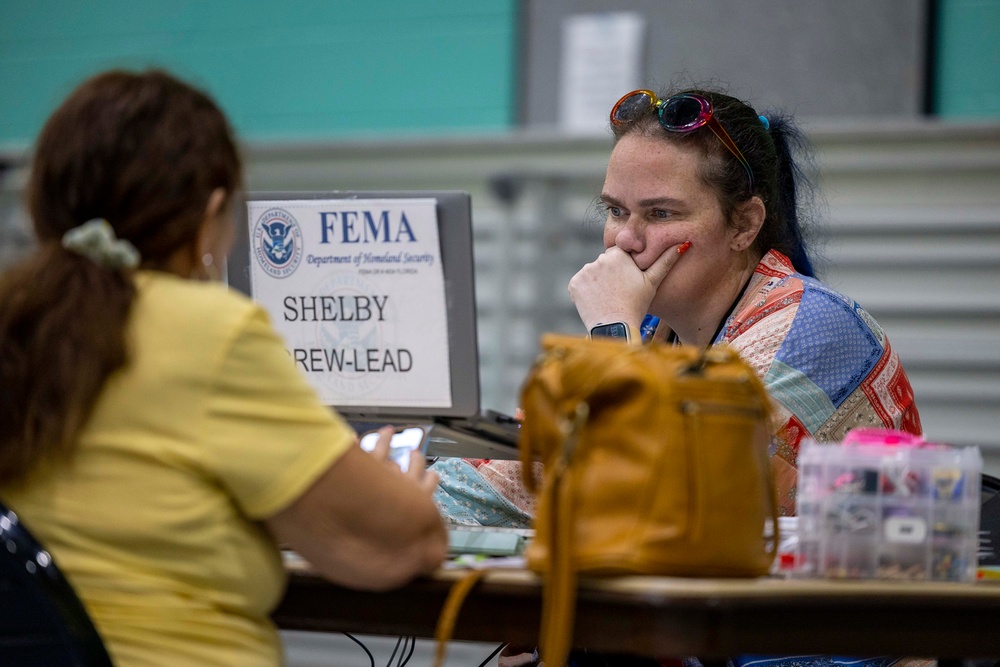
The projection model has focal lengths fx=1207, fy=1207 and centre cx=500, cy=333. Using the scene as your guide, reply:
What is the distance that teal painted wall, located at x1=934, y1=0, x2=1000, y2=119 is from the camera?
143 inches

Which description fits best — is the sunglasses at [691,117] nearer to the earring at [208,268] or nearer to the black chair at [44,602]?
the earring at [208,268]

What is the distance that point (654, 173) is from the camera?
7.29 ft

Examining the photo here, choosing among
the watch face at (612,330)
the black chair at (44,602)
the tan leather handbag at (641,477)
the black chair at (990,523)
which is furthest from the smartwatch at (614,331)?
the black chair at (44,602)

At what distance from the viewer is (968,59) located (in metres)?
3.67

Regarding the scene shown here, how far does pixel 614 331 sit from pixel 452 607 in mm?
940

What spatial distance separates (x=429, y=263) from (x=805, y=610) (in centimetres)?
74

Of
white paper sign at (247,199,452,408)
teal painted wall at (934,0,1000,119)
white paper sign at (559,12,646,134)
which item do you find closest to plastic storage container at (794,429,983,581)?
white paper sign at (247,199,452,408)

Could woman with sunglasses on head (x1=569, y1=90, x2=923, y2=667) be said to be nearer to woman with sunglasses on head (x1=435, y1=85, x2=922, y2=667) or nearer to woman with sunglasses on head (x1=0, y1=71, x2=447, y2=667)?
woman with sunglasses on head (x1=435, y1=85, x2=922, y2=667)

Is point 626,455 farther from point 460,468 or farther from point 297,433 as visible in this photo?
point 460,468

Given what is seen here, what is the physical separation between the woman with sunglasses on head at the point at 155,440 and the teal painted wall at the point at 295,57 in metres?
3.06

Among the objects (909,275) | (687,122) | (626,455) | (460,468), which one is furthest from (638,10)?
(626,455)

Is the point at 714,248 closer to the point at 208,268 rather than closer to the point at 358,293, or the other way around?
the point at 358,293

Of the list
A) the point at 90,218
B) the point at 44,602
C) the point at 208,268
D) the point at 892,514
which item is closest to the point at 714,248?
the point at 892,514

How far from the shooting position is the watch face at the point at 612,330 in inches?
80.8
